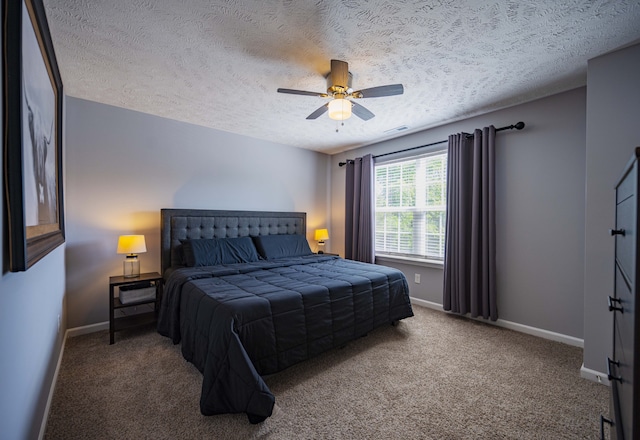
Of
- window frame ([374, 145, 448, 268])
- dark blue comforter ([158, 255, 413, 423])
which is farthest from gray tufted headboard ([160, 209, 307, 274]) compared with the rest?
window frame ([374, 145, 448, 268])

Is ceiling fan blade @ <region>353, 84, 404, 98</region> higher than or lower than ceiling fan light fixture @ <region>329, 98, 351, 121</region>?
higher

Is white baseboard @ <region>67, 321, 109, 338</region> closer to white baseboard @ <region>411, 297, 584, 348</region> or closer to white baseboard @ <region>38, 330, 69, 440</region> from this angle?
white baseboard @ <region>38, 330, 69, 440</region>

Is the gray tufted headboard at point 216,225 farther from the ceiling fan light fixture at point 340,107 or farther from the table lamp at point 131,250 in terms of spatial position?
the ceiling fan light fixture at point 340,107

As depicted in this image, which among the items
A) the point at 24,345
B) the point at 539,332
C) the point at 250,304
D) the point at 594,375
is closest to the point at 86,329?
the point at 24,345

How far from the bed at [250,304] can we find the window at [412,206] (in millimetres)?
1075

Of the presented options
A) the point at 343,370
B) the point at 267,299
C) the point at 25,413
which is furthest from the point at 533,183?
the point at 25,413

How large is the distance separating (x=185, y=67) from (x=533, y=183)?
3626 millimetres

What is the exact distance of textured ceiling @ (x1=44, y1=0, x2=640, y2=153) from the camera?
64.7 inches

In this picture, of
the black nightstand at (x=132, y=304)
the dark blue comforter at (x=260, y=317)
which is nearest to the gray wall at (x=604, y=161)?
the dark blue comforter at (x=260, y=317)

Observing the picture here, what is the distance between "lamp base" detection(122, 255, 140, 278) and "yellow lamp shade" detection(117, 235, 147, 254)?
22cm

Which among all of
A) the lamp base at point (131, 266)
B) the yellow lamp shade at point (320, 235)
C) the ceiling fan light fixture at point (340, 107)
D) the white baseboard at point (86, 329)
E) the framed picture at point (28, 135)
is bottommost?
the white baseboard at point (86, 329)

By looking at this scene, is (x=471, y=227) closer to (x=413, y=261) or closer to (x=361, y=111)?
(x=413, y=261)

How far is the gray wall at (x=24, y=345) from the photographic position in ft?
3.03

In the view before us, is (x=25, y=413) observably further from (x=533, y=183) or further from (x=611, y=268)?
(x=533, y=183)
